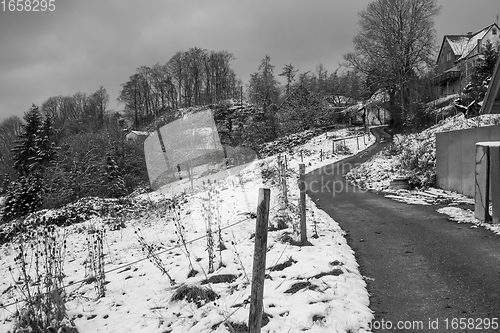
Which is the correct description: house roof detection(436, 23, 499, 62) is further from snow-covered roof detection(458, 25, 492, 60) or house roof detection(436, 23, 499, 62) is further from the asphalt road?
the asphalt road

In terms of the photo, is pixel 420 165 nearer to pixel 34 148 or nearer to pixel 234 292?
pixel 234 292

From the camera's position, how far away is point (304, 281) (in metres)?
4.32

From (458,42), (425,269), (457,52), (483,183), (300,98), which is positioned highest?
(458,42)

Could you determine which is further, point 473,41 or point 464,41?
point 464,41

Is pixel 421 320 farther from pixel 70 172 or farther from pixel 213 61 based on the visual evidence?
pixel 213 61

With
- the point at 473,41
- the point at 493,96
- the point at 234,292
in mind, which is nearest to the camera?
the point at 234,292

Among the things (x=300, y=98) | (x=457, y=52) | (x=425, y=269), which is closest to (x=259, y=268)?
(x=425, y=269)

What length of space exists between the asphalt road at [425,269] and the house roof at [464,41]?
149 ft

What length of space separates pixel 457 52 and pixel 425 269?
52.6 metres

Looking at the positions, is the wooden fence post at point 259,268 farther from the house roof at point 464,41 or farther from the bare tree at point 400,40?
the house roof at point 464,41

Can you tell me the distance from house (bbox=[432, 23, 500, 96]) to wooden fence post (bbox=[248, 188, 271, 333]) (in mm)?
44495

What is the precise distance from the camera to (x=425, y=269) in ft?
15.8

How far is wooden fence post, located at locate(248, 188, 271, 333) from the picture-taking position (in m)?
2.65

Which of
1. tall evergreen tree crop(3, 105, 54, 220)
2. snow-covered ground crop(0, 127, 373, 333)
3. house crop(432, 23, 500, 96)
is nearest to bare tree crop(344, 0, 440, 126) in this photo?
house crop(432, 23, 500, 96)
